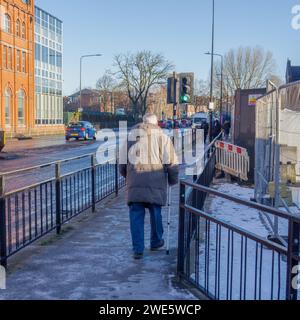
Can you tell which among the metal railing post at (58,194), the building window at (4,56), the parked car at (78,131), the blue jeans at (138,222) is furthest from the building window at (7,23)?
the blue jeans at (138,222)

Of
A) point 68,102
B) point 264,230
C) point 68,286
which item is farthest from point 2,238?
point 68,102

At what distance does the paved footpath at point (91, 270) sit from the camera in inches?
180

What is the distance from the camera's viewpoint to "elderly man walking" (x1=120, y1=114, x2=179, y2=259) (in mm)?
5754

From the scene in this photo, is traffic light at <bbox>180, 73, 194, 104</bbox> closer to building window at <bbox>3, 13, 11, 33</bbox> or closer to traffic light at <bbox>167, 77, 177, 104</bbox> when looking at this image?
traffic light at <bbox>167, 77, 177, 104</bbox>

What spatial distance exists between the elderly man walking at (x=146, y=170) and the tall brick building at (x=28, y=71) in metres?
39.6

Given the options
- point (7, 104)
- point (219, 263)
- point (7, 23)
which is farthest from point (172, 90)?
point (7, 23)

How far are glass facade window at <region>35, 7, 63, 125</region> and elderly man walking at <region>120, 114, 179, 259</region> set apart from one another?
47526 millimetres

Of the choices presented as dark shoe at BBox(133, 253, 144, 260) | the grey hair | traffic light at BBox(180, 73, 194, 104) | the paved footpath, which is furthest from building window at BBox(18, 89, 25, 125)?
dark shoe at BBox(133, 253, 144, 260)

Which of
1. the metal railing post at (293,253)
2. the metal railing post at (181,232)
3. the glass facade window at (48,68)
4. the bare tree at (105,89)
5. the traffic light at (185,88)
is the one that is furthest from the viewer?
the bare tree at (105,89)

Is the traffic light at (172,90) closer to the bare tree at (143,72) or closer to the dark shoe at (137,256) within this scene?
the dark shoe at (137,256)

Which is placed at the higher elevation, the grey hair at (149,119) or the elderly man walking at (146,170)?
the grey hair at (149,119)
